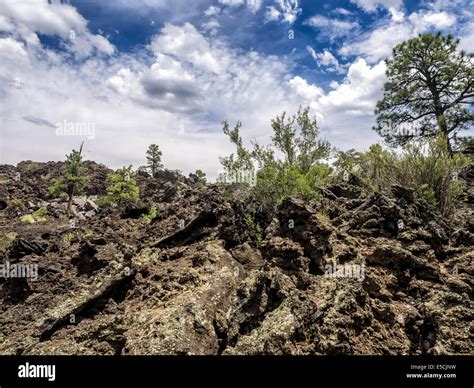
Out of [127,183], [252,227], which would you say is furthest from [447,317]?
[127,183]

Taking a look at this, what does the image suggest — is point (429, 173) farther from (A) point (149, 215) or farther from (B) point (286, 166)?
(A) point (149, 215)

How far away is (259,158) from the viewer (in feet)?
41.3

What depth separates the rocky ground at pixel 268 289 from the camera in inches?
161

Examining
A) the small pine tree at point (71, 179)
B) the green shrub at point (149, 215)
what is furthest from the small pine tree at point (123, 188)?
the green shrub at point (149, 215)

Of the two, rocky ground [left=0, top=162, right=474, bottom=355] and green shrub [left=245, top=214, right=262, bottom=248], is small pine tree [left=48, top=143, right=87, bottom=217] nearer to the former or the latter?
rocky ground [left=0, top=162, right=474, bottom=355]

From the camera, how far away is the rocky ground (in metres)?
4.10

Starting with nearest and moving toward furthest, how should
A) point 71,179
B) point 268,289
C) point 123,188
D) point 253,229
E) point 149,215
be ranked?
point 268,289
point 253,229
point 149,215
point 123,188
point 71,179

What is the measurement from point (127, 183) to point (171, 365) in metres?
26.9

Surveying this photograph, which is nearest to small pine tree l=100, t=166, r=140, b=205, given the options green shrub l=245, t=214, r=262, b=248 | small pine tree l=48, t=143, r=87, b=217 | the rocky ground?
small pine tree l=48, t=143, r=87, b=217

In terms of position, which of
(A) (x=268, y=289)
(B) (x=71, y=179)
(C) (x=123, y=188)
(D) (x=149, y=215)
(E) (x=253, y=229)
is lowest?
(A) (x=268, y=289)

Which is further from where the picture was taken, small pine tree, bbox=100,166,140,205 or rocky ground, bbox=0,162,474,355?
small pine tree, bbox=100,166,140,205

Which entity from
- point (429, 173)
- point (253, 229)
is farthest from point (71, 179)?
point (429, 173)

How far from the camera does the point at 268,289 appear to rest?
4.93m

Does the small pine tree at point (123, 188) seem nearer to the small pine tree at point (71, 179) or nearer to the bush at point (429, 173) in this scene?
the small pine tree at point (71, 179)
